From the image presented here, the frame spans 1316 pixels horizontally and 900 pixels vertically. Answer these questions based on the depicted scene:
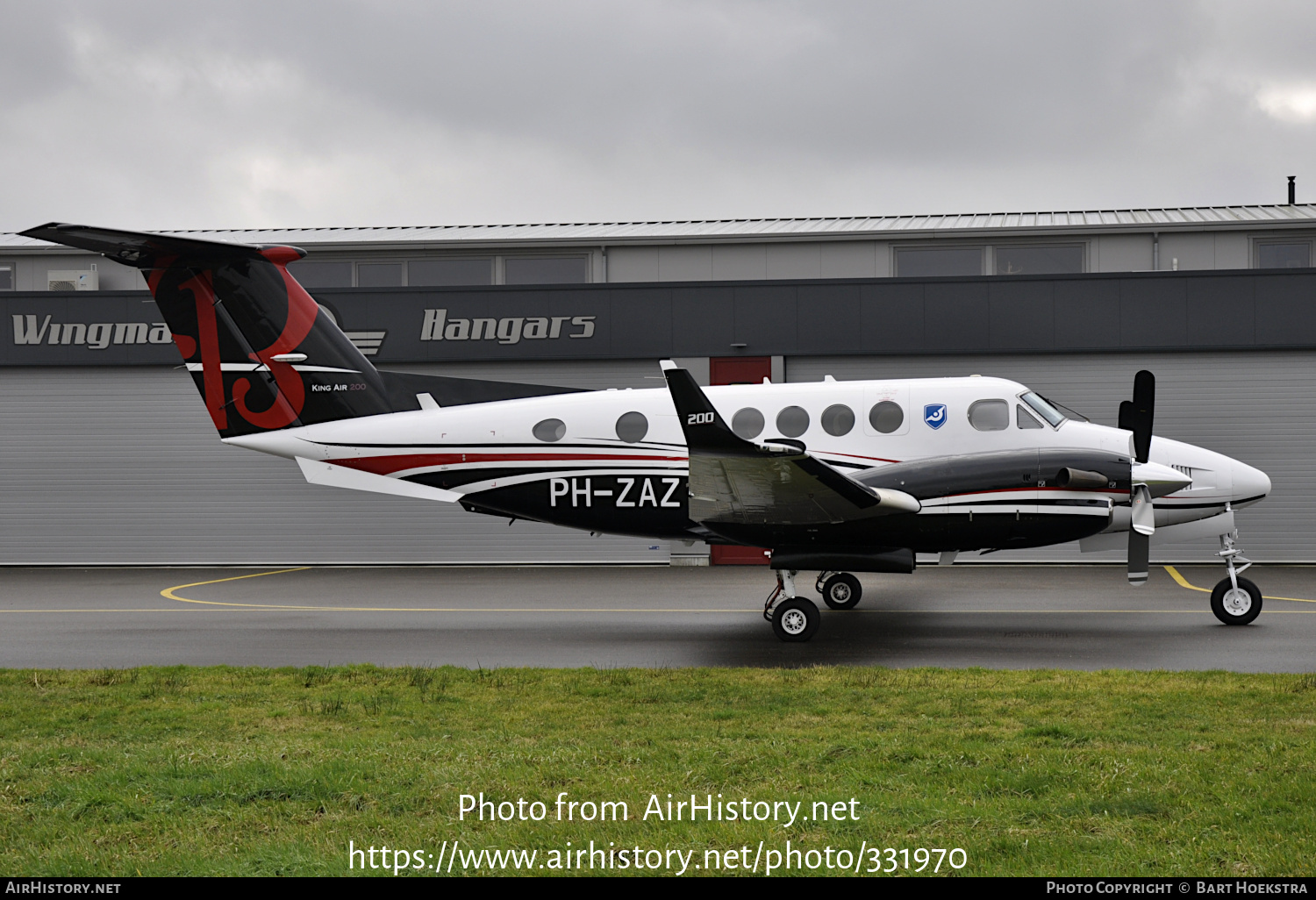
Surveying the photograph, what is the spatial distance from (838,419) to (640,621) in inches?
141

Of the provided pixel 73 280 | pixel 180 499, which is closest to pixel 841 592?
pixel 180 499

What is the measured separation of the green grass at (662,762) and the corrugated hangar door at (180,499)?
12696 millimetres

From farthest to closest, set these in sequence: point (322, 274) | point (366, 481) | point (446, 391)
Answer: point (322, 274), point (446, 391), point (366, 481)

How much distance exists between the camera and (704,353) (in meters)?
22.3

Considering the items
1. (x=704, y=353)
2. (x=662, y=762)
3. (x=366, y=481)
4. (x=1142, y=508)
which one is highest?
(x=704, y=353)

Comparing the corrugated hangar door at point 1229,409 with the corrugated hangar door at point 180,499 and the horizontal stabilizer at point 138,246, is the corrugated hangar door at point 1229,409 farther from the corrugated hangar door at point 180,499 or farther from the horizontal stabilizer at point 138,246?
the horizontal stabilizer at point 138,246

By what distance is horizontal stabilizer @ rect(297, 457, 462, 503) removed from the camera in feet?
45.8

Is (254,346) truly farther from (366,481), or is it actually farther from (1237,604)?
(1237,604)

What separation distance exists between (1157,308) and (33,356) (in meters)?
23.2

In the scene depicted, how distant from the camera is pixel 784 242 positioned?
25.4 meters

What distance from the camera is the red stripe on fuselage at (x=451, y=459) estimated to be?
13.6 metres

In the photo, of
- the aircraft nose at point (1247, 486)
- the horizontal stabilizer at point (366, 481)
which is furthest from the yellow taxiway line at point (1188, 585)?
the horizontal stabilizer at point (366, 481)

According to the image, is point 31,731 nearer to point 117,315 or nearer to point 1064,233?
point 117,315

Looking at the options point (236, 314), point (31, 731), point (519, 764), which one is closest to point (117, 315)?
point (236, 314)
